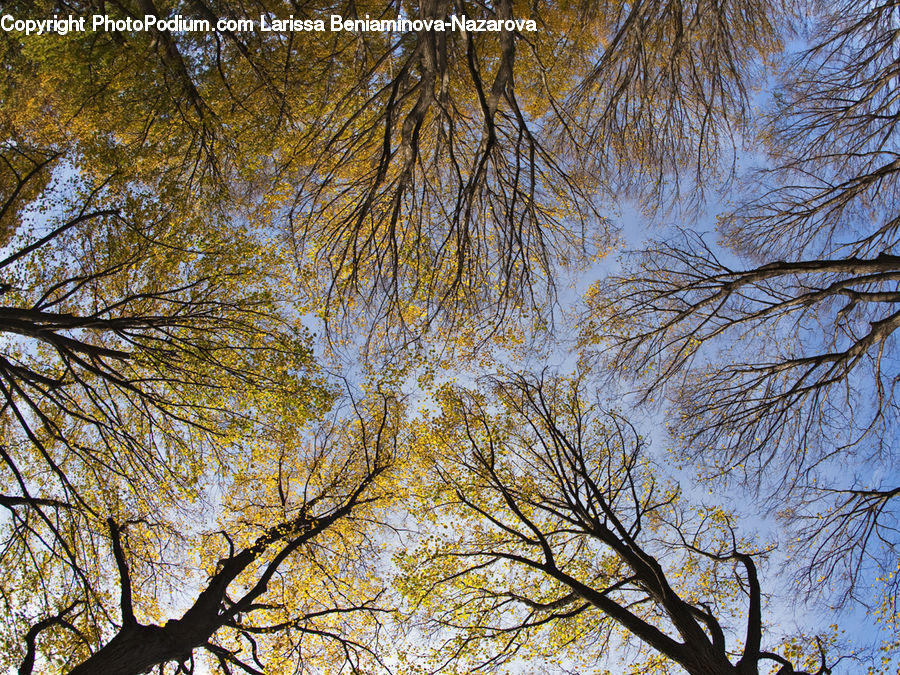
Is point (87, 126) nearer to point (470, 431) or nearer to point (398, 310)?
point (398, 310)

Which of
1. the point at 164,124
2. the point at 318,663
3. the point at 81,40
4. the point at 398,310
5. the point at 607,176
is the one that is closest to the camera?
the point at 398,310

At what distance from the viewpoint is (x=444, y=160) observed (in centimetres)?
647

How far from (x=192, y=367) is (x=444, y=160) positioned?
5304 millimetres

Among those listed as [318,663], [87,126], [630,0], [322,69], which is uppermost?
[322,69]

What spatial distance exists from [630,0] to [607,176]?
2516mm

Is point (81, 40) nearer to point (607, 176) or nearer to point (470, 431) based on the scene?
point (607, 176)

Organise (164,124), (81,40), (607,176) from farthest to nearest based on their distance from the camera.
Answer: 1. (164,124)
2. (81,40)
3. (607,176)

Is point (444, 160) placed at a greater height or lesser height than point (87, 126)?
lesser

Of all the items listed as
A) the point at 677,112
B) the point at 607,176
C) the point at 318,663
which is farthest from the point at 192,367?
the point at 677,112

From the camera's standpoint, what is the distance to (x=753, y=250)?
309 inches

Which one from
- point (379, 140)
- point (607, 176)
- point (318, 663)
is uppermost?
point (379, 140)

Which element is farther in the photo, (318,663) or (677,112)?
(318,663)

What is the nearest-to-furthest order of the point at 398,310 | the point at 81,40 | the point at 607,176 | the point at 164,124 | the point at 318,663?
the point at 398,310 → the point at 607,176 → the point at 81,40 → the point at 164,124 → the point at 318,663

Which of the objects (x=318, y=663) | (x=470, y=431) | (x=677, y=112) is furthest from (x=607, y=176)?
(x=318, y=663)
